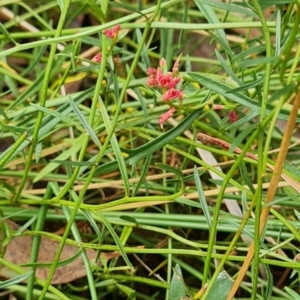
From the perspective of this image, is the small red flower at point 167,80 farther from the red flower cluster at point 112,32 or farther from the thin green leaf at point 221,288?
the thin green leaf at point 221,288

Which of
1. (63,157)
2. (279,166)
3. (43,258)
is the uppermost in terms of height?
(279,166)

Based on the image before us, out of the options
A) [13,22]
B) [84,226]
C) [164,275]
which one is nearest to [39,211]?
[84,226]

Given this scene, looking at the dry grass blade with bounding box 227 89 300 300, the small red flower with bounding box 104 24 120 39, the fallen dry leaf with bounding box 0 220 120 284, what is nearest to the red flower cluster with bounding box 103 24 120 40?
the small red flower with bounding box 104 24 120 39

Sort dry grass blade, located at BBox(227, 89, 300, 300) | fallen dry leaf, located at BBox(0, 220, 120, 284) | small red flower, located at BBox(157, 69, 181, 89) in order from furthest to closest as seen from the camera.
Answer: fallen dry leaf, located at BBox(0, 220, 120, 284) → small red flower, located at BBox(157, 69, 181, 89) → dry grass blade, located at BBox(227, 89, 300, 300)

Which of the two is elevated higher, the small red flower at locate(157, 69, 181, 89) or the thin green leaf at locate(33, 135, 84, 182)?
the small red flower at locate(157, 69, 181, 89)

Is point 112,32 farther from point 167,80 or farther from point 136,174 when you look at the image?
point 136,174

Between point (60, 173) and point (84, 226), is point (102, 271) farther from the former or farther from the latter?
point (60, 173)

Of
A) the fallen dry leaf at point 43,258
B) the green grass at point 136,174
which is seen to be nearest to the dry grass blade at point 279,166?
the green grass at point 136,174

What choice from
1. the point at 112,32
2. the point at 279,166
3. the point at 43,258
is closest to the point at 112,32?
the point at 112,32

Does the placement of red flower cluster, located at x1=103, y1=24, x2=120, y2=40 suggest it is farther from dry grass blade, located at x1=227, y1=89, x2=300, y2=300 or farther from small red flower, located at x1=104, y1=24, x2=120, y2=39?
dry grass blade, located at x1=227, y1=89, x2=300, y2=300
